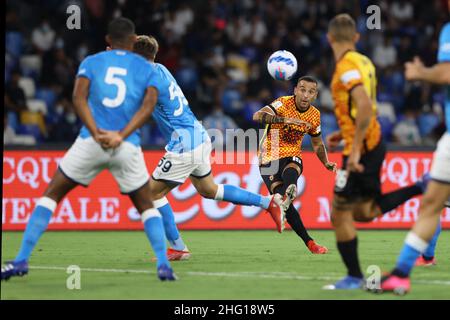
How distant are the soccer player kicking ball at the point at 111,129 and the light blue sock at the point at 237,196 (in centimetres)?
240

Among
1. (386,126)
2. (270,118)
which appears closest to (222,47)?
(386,126)

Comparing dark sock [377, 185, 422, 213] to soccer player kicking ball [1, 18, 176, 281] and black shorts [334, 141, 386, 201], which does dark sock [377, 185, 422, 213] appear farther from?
soccer player kicking ball [1, 18, 176, 281]

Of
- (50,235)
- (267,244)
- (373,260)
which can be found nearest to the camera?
(373,260)

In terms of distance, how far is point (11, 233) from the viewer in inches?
556

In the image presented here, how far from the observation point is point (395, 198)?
8078 millimetres

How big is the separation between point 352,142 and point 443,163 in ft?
2.55

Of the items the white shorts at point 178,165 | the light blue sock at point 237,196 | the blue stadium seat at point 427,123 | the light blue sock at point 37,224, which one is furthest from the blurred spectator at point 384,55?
the light blue sock at point 37,224

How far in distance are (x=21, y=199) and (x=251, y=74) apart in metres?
6.51

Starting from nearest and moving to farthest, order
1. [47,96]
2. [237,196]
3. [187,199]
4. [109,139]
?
[109,139], [237,196], [187,199], [47,96]

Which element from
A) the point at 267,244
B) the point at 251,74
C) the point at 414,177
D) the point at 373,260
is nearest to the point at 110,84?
the point at 373,260

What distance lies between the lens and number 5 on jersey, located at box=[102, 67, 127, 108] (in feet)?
26.2

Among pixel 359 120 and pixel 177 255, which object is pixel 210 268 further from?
pixel 359 120

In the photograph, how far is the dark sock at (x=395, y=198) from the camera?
7.99m
